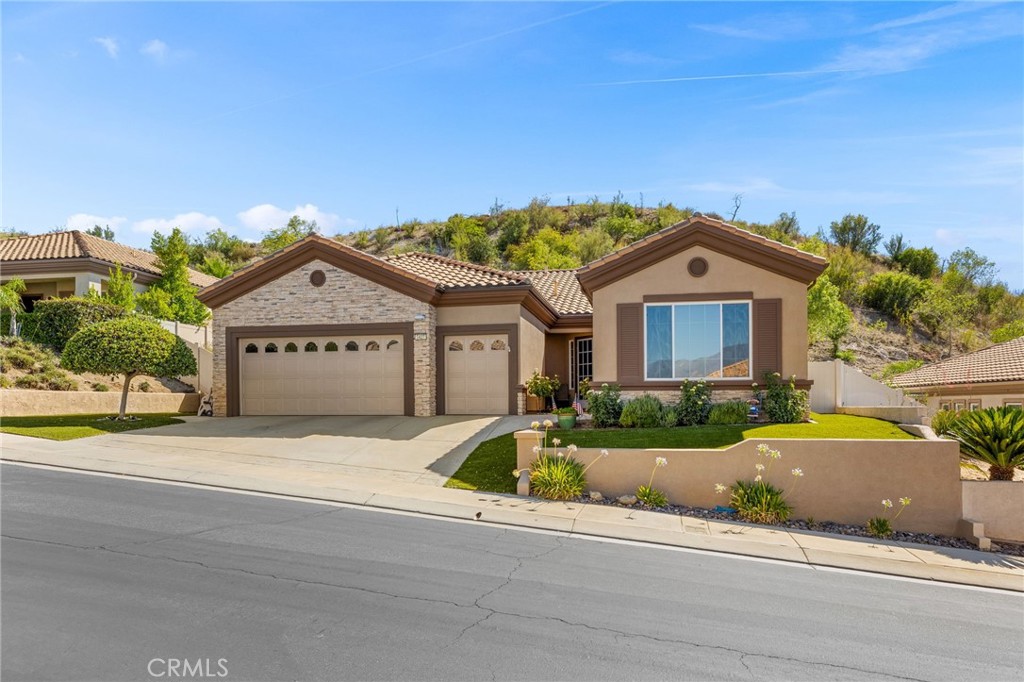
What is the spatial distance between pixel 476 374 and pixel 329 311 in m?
5.08

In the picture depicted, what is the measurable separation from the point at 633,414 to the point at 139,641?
12.7 meters

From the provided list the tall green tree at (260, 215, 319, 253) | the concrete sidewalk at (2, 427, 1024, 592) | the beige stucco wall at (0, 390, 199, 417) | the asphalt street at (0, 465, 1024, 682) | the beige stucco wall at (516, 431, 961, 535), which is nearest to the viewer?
the asphalt street at (0, 465, 1024, 682)

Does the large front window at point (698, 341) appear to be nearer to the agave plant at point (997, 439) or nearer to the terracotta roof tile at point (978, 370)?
the agave plant at point (997, 439)

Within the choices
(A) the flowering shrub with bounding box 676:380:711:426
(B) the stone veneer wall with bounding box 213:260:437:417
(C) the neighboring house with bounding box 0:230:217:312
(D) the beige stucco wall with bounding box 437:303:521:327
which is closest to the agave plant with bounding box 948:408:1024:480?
(A) the flowering shrub with bounding box 676:380:711:426

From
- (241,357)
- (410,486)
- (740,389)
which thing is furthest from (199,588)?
(241,357)

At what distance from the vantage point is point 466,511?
11.7m

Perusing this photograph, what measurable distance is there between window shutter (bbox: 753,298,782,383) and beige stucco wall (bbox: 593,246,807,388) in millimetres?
130

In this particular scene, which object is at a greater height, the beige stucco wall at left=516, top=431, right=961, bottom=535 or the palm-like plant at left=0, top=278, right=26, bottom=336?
the palm-like plant at left=0, top=278, right=26, bottom=336

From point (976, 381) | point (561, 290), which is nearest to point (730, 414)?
point (976, 381)

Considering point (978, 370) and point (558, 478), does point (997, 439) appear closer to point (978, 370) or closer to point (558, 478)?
point (558, 478)

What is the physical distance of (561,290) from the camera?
2834cm

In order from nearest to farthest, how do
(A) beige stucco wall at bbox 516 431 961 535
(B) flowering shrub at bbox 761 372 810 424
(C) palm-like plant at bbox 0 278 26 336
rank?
(A) beige stucco wall at bbox 516 431 961 535 < (B) flowering shrub at bbox 761 372 810 424 < (C) palm-like plant at bbox 0 278 26 336

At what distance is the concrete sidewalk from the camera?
1019 cm

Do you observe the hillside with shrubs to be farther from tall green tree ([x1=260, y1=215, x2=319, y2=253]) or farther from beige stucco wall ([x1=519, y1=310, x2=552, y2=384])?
beige stucco wall ([x1=519, y1=310, x2=552, y2=384])
